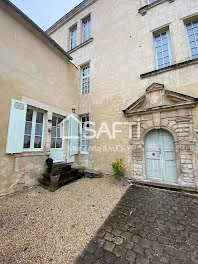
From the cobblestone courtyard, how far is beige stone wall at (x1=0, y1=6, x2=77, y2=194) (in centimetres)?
285

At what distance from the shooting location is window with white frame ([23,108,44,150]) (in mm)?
3705

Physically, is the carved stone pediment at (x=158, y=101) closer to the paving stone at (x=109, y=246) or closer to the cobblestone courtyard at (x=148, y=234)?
the cobblestone courtyard at (x=148, y=234)

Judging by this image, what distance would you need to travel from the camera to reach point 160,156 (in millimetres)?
3766

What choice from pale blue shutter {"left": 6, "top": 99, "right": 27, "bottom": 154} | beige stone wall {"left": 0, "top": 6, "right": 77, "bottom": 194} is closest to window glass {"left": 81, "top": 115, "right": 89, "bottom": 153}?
beige stone wall {"left": 0, "top": 6, "right": 77, "bottom": 194}

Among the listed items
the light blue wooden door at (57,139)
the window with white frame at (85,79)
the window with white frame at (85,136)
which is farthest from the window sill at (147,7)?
the light blue wooden door at (57,139)

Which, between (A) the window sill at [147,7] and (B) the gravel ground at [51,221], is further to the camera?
(A) the window sill at [147,7]

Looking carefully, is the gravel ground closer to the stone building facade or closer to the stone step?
the stone step

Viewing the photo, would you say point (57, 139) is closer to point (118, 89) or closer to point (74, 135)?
point (74, 135)

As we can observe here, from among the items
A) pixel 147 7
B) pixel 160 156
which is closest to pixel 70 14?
pixel 147 7

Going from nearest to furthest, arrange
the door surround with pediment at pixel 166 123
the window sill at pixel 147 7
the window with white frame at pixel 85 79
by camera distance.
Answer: the door surround with pediment at pixel 166 123, the window sill at pixel 147 7, the window with white frame at pixel 85 79

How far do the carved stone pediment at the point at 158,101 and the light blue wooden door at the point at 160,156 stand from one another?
88 centimetres

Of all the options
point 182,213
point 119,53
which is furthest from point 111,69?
point 182,213

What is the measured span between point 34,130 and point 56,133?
38.3 inches

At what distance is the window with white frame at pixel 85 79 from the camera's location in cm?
592
